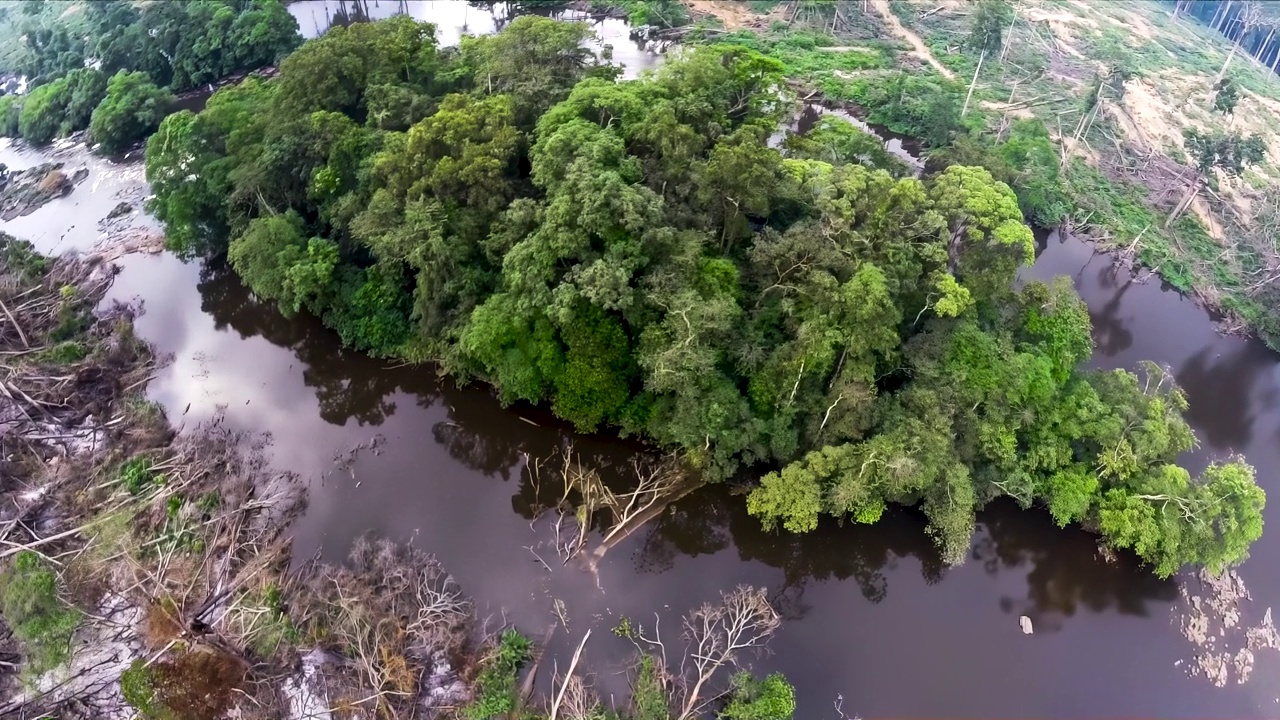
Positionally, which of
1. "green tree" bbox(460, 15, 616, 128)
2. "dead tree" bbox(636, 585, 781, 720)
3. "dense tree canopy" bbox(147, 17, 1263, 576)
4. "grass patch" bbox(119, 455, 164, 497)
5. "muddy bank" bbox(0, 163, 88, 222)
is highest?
"green tree" bbox(460, 15, 616, 128)

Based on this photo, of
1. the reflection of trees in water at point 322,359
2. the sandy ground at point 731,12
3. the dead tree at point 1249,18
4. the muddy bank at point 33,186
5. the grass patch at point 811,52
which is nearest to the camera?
the reflection of trees in water at point 322,359

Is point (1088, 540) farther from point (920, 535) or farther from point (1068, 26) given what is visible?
point (1068, 26)

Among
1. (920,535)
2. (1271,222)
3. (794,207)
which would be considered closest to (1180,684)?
(920,535)

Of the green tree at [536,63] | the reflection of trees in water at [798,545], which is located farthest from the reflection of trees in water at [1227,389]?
the green tree at [536,63]

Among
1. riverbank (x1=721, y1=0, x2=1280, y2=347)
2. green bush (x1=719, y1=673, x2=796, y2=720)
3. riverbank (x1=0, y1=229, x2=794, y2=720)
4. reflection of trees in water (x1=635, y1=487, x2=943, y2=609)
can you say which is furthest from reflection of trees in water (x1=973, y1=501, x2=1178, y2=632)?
riverbank (x1=721, y1=0, x2=1280, y2=347)

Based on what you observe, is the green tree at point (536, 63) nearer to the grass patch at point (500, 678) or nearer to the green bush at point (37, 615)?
the grass patch at point (500, 678)

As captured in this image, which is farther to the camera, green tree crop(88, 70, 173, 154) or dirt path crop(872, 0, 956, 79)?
dirt path crop(872, 0, 956, 79)

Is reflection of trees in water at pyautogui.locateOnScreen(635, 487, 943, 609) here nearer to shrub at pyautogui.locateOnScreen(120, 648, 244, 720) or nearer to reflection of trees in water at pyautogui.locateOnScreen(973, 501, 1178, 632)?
reflection of trees in water at pyautogui.locateOnScreen(973, 501, 1178, 632)
